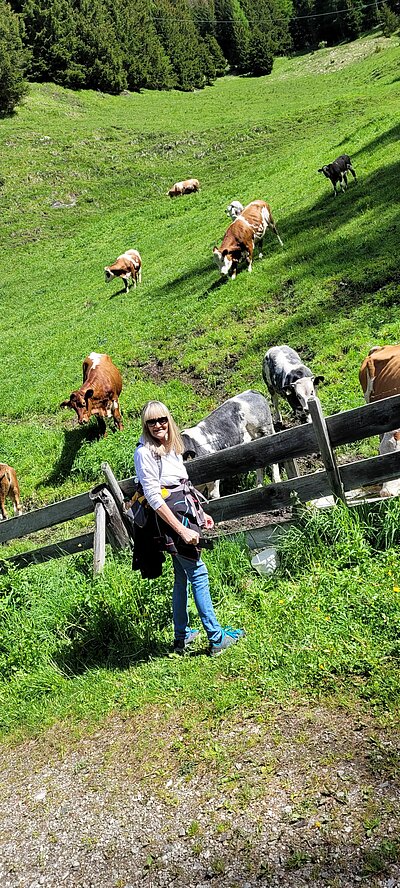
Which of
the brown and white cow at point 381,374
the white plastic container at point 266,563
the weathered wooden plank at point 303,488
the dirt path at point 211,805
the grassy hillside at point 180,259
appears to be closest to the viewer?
the dirt path at point 211,805

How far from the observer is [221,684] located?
193 inches

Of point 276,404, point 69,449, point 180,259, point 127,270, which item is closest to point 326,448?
point 276,404

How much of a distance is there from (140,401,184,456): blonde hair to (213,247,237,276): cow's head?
13.0 meters

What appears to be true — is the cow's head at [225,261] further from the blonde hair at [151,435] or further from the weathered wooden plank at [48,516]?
the blonde hair at [151,435]

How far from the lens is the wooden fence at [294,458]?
5.59 m

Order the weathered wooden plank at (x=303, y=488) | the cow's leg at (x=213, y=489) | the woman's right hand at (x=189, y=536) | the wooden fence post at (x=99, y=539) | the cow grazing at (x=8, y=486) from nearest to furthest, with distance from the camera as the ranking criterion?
the woman's right hand at (x=189, y=536) < the weathered wooden plank at (x=303, y=488) < the wooden fence post at (x=99, y=539) < the cow's leg at (x=213, y=489) < the cow grazing at (x=8, y=486)

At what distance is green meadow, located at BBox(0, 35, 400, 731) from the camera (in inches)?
201

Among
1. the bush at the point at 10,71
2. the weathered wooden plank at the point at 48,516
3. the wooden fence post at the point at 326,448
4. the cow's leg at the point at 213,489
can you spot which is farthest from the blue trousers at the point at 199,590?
the bush at the point at 10,71

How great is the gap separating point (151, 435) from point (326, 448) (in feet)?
5.24

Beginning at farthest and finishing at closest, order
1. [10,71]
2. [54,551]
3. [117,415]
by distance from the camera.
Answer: [10,71] < [117,415] < [54,551]

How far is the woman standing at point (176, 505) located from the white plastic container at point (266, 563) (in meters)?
0.81

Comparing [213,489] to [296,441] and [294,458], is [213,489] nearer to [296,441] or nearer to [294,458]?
[294,458]

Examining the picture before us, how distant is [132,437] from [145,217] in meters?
21.1

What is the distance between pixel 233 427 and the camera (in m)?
9.41
